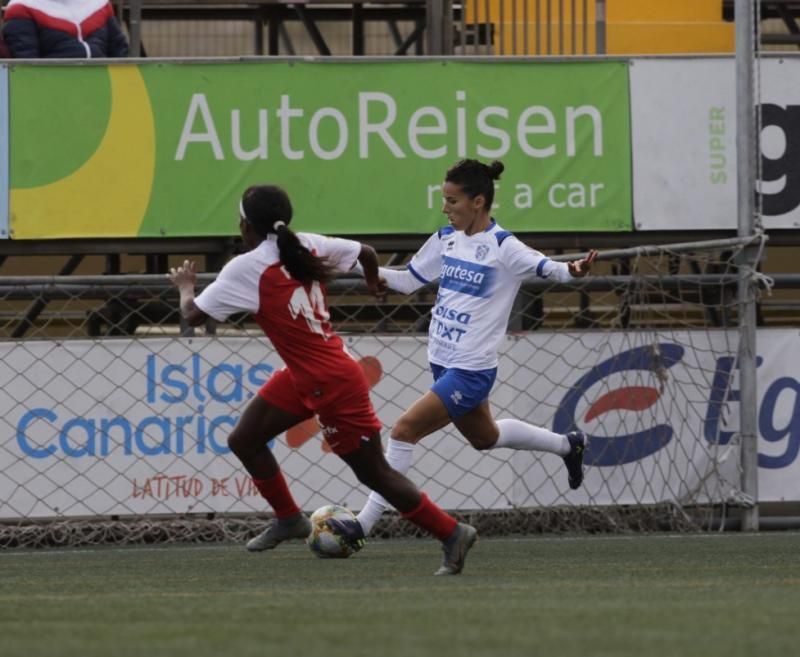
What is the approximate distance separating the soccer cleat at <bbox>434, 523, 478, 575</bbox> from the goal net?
298 cm

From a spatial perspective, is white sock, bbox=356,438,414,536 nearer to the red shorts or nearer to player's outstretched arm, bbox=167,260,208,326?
the red shorts

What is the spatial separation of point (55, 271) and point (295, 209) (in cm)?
339

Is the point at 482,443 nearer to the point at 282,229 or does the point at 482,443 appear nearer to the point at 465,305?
the point at 465,305

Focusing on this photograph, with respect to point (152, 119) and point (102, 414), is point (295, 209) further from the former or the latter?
point (102, 414)

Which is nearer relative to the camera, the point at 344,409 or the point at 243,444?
the point at 344,409

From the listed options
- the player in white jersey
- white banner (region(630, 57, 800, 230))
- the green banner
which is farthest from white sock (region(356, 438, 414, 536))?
white banner (region(630, 57, 800, 230))

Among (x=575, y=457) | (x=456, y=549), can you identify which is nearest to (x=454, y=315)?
(x=575, y=457)

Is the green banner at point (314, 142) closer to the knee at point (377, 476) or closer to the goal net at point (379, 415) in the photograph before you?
the goal net at point (379, 415)

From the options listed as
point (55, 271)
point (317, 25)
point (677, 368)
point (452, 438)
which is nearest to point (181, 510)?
point (452, 438)

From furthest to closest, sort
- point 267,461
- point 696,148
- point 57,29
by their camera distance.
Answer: point 57,29 < point 696,148 < point 267,461

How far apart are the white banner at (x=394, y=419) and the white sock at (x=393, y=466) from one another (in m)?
1.55

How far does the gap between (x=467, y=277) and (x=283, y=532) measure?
4.84ft

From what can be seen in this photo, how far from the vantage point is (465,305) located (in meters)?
8.60

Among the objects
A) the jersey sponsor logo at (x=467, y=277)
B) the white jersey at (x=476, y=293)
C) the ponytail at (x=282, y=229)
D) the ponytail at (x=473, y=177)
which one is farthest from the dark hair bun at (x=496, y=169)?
the ponytail at (x=282, y=229)
